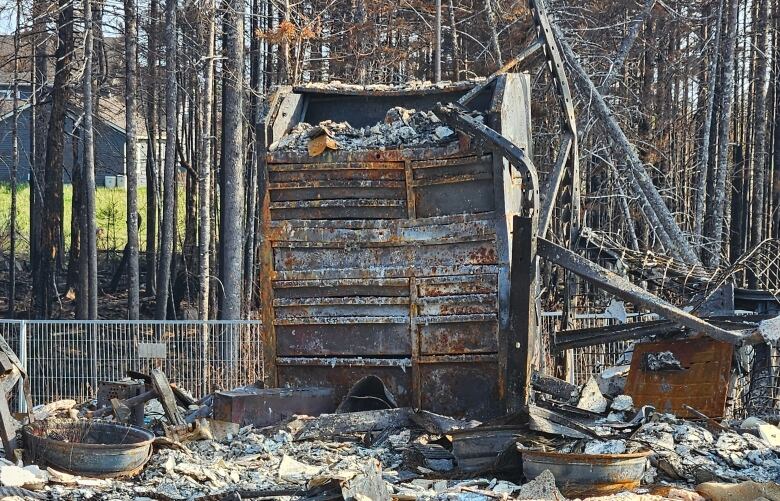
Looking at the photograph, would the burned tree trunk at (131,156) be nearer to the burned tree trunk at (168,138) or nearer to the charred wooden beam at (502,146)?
the burned tree trunk at (168,138)

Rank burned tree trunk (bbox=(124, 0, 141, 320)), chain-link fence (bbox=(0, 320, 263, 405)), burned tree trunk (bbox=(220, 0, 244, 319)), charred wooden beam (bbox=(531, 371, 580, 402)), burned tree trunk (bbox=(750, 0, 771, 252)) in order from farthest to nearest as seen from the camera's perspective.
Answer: burned tree trunk (bbox=(750, 0, 771, 252))
burned tree trunk (bbox=(124, 0, 141, 320))
burned tree trunk (bbox=(220, 0, 244, 319))
chain-link fence (bbox=(0, 320, 263, 405))
charred wooden beam (bbox=(531, 371, 580, 402))

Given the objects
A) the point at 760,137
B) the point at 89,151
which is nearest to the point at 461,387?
the point at 89,151

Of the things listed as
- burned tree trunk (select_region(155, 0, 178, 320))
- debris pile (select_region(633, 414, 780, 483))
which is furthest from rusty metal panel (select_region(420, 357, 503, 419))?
burned tree trunk (select_region(155, 0, 178, 320))

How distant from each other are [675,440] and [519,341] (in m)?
1.45

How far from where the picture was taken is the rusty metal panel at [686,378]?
28.2 ft

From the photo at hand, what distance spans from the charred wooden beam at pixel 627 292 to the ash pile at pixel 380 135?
131 centimetres

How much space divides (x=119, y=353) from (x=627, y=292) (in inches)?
297

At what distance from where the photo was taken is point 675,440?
778cm

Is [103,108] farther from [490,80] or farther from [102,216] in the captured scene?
[490,80]

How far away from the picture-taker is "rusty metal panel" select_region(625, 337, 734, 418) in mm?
8602

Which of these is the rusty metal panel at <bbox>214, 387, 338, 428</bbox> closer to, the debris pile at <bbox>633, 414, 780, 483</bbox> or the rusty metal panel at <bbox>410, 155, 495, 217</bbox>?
the rusty metal panel at <bbox>410, 155, 495, 217</bbox>

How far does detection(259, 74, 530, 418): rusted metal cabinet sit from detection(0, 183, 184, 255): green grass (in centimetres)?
2022

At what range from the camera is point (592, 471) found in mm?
6918

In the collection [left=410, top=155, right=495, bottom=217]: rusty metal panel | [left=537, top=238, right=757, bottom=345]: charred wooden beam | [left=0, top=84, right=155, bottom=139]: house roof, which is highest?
[left=0, top=84, right=155, bottom=139]: house roof
